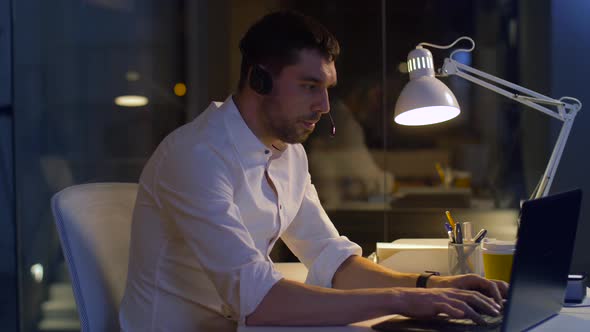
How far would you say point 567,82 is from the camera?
4016mm

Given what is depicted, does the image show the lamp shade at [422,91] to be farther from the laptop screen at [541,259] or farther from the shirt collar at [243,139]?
the laptop screen at [541,259]

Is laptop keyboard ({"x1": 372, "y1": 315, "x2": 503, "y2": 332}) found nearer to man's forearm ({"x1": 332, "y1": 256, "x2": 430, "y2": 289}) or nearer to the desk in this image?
the desk

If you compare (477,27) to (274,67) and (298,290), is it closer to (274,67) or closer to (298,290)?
(274,67)

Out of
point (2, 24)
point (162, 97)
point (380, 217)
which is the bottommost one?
point (380, 217)

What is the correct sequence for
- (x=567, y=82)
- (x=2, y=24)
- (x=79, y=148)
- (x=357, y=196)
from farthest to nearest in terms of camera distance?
1. (x=357, y=196)
2. (x=567, y=82)
3. (x=79, y=148)
4. (x=2, y=24)

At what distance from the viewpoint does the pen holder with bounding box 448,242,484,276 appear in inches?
73.5

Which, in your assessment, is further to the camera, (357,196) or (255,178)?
(357,196)

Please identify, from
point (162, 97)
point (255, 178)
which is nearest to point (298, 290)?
point (255, 178)

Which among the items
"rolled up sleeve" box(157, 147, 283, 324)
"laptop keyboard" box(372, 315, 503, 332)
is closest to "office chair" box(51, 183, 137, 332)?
"rolled up sleeve" box(157, 147, 283, 324)

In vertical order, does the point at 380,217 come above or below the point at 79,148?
below

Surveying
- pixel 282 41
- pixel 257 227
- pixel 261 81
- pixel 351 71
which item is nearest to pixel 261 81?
pixel 261 81

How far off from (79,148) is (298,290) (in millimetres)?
1995

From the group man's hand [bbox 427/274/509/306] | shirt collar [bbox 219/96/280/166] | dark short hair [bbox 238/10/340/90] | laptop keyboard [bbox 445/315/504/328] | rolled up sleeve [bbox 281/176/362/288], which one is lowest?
laptop keyboard [bbox 445/315/504/328]

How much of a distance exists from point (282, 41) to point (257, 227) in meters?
0.43
